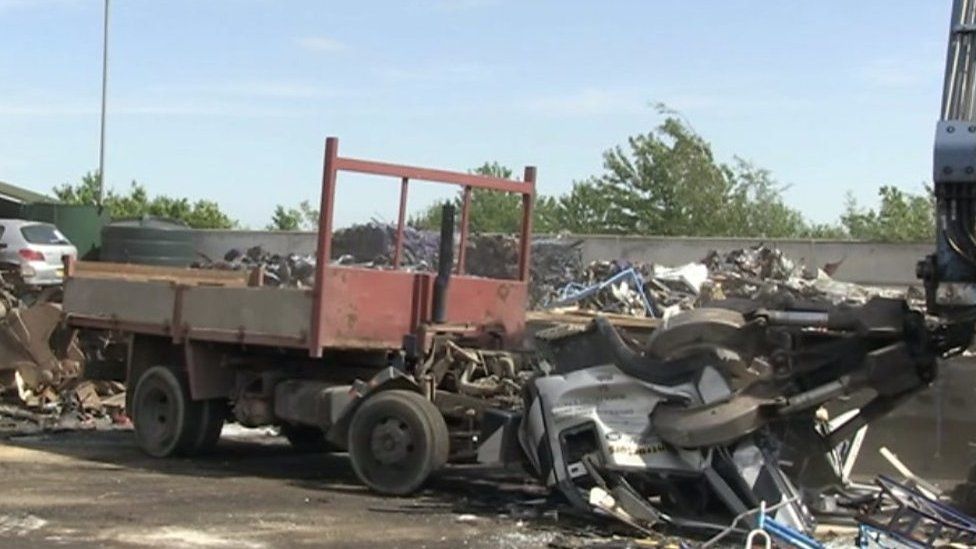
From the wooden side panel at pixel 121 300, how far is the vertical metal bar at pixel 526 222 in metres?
3.13

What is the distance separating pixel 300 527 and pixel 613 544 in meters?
2.12

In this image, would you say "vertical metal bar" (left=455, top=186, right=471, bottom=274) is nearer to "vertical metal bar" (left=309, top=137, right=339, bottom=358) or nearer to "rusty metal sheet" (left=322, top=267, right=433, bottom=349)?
"rusty metal sheet" (left=322, top=267, right=433, bottom=349)

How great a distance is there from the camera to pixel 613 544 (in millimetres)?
8445

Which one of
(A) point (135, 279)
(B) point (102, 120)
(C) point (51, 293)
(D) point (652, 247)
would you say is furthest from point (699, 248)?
(B) point (102, 120)

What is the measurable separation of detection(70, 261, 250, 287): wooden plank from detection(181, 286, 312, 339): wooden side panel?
1048 mm

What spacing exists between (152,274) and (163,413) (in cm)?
254

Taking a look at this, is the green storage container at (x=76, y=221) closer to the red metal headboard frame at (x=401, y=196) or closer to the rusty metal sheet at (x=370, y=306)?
the red metal headboard frame at (x=401, y=196)

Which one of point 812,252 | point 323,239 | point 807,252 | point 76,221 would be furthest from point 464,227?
point 76,221

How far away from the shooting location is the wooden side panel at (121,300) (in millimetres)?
12500

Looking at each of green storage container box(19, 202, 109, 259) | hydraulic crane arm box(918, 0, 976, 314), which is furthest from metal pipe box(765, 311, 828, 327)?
green storage container box(19, 202, 109, 259)

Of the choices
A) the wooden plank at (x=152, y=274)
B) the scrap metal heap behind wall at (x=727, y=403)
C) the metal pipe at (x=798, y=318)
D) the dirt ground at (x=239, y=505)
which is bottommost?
the dirt ground at (x=239, y=505)

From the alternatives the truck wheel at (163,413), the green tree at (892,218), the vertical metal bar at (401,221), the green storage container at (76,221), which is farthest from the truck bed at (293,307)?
the green tree at (892,218)

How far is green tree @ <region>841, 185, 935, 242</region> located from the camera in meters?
45.0

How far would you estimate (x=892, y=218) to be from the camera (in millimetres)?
48688
